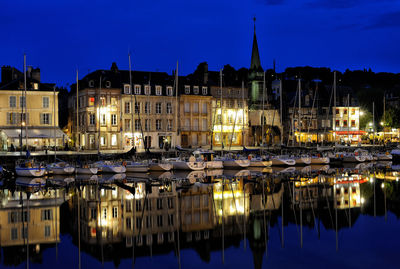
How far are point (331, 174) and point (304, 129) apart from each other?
3489 cm

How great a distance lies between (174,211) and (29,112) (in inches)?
1341

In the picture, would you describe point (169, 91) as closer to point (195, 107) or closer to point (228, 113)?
point (195, 107)

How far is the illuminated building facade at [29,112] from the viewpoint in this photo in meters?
49.3

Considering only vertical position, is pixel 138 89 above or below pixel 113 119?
above

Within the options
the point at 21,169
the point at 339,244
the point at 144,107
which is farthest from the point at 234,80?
the point at 339,244

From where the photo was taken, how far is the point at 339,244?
16.8m

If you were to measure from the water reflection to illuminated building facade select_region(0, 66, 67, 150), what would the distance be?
1454 centimetres

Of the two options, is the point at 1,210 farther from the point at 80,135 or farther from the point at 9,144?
the point at 80,135

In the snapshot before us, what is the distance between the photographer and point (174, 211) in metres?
22.6

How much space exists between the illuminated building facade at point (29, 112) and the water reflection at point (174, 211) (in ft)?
47.7

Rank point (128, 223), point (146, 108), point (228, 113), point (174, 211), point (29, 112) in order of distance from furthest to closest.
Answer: point (228, 113)
point (146, 108)
point (29, 112)
point (174, 211)
point (128, 223)

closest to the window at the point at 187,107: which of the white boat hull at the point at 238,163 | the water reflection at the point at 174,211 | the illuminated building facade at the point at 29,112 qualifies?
the illuminated building facade at the point at 29,112

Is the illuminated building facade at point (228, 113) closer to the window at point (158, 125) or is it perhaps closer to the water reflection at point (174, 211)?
the window at point (158, 125)

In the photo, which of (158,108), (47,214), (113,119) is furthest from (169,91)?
(47,214)
